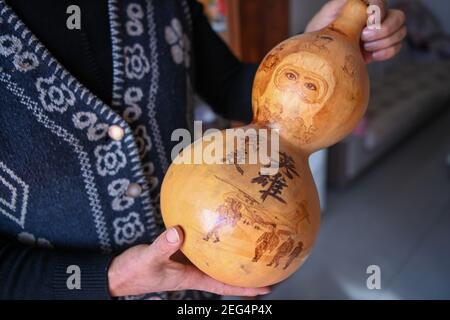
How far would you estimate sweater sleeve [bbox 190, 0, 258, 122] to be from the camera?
73 centimetres

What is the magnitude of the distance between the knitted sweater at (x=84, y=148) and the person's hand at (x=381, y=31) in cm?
22

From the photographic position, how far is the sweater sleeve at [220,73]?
0.73 m

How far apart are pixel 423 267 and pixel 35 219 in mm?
1399

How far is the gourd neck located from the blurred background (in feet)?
3.54

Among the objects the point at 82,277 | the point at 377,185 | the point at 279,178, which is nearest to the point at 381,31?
the point at 279,178

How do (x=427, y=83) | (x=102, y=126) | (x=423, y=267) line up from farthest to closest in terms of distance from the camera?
1. (x=427, y=83)
2. (x=423, y=267)
3. (x=102, y=126)

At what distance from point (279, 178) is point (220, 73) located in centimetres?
35

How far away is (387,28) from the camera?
56 cm

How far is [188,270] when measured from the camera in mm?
506

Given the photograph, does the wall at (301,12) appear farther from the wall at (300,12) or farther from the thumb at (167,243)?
the thumb at (167,243)

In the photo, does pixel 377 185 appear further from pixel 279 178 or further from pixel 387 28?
pixel 279 178

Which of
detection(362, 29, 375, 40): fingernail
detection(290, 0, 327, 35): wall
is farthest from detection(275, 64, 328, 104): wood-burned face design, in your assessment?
detection(290, 0, 327, 35): wall
